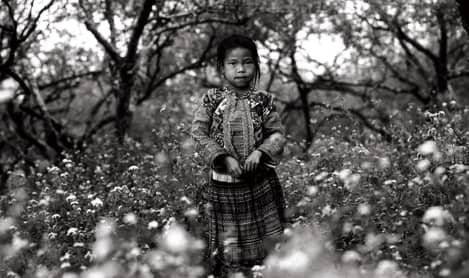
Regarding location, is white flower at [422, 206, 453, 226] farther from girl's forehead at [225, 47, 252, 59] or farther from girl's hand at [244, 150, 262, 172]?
girl's forehead at [225, 47, 252, 59]

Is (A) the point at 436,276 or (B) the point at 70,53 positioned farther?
(B) the point at 70,53

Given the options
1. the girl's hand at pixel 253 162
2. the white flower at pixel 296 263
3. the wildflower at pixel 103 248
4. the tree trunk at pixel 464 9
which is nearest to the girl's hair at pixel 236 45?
the girl's hand at pixel 253 162

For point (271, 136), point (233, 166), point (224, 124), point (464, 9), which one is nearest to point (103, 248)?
point (233, 166)

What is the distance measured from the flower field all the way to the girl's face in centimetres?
93

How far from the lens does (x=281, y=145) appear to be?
362 cm

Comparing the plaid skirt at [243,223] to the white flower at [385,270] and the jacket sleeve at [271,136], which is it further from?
the white flower at [385,270]

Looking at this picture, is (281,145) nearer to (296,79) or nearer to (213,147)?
(213,147)

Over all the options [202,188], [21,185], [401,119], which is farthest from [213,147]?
[401,119]

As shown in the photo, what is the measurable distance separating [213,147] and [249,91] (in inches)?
22.0

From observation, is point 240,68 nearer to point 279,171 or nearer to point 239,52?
point 239,52

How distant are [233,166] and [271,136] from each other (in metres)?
0.41

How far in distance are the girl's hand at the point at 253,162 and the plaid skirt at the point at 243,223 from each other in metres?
0.19

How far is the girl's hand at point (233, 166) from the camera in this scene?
3430 mm

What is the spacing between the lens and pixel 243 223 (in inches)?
143
